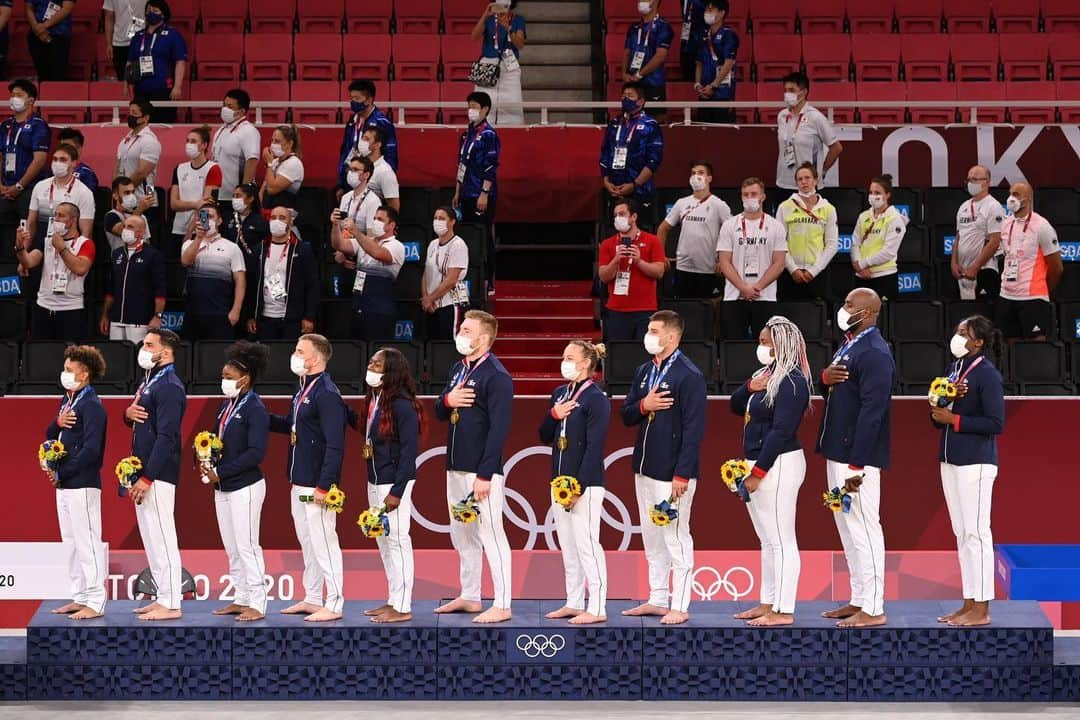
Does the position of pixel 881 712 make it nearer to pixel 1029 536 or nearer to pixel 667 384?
pixel 667 384

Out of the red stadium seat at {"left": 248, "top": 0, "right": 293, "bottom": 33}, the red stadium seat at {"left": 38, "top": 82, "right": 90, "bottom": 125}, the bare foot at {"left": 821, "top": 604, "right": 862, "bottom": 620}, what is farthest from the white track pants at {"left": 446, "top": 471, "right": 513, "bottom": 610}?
the red stadium seat at {"left": 248, "top": 0, "right": 293, "bottom": 33}

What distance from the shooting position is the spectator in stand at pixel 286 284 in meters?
13.7

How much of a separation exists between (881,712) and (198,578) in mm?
5019

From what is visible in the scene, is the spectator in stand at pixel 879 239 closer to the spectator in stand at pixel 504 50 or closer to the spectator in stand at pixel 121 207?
the spectator in stand at pixel 504 50

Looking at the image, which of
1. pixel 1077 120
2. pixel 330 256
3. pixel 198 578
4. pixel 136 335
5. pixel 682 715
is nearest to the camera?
pixel 682 715

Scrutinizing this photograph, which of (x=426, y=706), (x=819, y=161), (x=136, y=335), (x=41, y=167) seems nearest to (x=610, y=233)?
(x=819, y=161)

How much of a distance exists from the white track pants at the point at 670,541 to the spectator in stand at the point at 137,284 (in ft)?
17.2

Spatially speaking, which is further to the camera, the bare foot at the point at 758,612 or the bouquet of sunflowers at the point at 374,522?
the bare foot at the point at 758,612

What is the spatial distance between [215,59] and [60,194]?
4.38 m

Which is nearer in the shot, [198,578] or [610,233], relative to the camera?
[198,578]

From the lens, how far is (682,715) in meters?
9.88

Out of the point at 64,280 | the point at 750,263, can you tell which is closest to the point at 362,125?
the point at 64,280

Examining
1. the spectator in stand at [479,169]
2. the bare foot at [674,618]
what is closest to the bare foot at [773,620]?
the bare foot at [674,618]

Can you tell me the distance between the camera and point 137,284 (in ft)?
45.4
